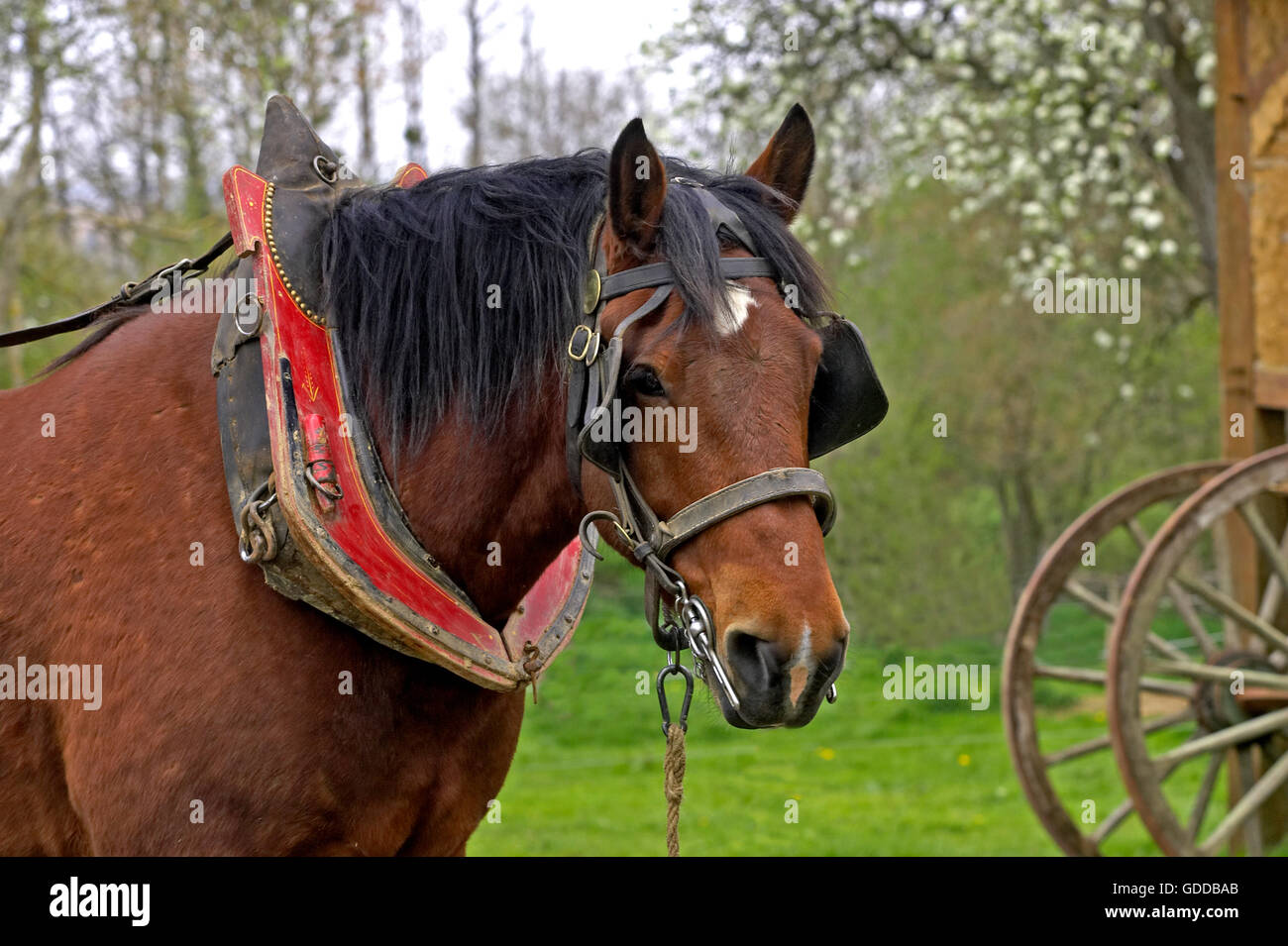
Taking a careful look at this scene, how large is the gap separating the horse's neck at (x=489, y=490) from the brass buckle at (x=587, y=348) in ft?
0.36

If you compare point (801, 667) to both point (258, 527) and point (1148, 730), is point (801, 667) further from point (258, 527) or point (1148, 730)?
point (1148, 730)

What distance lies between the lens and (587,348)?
2.04 meters

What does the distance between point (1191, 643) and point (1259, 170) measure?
4.35 meters

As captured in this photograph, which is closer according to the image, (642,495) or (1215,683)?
(642,495)

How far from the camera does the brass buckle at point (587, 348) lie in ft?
6.64

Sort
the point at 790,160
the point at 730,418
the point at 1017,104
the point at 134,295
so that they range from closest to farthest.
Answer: the point at 730,418, the point at 790,160, the point at 134,295, the point at 1017,104

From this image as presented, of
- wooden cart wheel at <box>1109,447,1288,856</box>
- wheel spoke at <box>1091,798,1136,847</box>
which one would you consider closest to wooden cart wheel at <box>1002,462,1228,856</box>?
wheel spoke at <box>1091,798,1136,847</box>

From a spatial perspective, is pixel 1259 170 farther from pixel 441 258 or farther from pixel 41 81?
pixel 41 81

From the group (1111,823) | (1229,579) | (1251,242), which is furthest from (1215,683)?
(1251,242)

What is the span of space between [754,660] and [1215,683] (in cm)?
Result: 371

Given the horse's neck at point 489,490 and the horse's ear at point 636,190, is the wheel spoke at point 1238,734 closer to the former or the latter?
the horse's neck at point 489,490

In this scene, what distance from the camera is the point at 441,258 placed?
2236 mm
